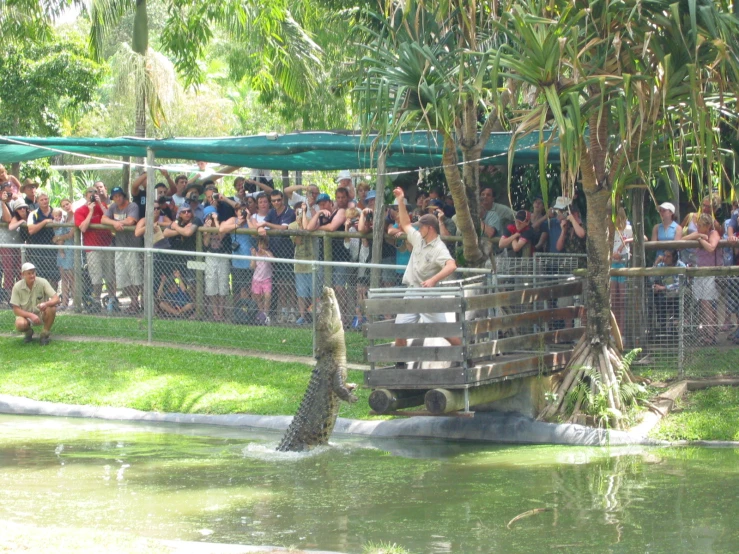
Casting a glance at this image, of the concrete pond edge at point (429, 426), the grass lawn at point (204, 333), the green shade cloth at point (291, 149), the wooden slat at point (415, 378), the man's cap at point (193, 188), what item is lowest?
the concrete pond edge at point (429, 426)

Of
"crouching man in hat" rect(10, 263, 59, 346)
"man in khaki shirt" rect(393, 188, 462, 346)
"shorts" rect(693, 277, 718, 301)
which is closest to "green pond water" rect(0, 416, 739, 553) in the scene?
"man in khaki shirt" rect(393, 188, 462, 346)

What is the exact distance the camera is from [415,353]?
9117mm

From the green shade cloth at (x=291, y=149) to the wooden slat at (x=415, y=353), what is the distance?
3691 millimetres

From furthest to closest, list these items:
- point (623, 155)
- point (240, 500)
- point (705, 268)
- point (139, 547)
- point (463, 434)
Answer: point (705, 268)
point (463, 434)
point (623, 155)
point (240, 500)
point (139, 547)

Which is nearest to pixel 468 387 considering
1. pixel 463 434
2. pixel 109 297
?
pixel 463 434

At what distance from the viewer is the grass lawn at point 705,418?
30.9 ft

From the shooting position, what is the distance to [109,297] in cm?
1396

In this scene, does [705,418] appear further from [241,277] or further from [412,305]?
[241,277]

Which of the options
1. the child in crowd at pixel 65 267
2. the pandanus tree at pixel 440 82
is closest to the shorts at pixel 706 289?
the pandanus tree at pixel 440 82

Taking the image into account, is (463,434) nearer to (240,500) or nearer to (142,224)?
(240,500)

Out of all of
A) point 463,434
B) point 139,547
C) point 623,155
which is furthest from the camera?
point 463,434

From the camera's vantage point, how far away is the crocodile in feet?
30.7

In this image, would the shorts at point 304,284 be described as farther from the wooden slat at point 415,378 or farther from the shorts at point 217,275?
the wooden slat at point 415,378

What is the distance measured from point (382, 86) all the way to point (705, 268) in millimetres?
3902
